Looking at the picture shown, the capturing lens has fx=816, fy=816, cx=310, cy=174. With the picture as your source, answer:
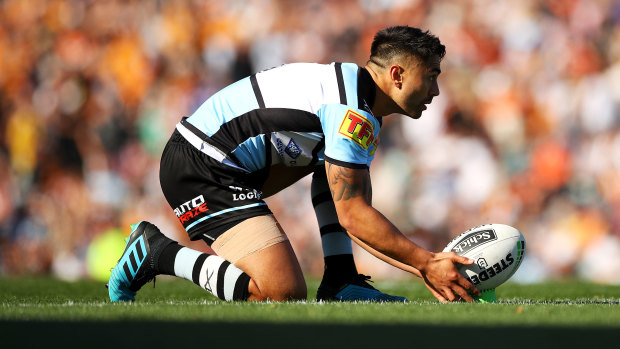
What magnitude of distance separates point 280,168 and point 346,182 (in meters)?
0.80

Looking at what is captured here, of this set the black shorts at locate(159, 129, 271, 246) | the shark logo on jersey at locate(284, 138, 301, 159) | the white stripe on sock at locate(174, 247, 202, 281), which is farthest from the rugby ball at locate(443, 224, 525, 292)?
the white stripe on sock at locate(174, 247, 202, 281)

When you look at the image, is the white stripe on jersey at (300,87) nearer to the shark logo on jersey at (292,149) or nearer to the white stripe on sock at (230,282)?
the shark logo on jersey at (292,149)

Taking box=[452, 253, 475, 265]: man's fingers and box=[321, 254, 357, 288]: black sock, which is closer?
box=[452, 253, 475, 265]: man's fingers

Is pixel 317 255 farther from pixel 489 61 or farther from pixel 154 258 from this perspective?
pixel 154 258

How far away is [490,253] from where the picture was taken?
4508 mm

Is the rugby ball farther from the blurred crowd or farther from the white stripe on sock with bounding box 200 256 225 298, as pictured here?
the blurred crowd

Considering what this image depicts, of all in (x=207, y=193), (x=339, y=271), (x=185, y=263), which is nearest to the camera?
(x=185, y=263)

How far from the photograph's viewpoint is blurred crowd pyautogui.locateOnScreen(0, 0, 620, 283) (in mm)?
8961

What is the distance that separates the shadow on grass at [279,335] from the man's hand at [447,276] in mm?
1114

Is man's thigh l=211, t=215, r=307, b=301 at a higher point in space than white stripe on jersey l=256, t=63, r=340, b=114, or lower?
lower

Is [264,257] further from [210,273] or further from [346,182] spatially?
[346,182]

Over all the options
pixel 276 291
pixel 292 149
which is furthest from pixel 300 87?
pixel 276 291

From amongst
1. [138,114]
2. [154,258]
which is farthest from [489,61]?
[154,258]

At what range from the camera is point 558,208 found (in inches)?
349
